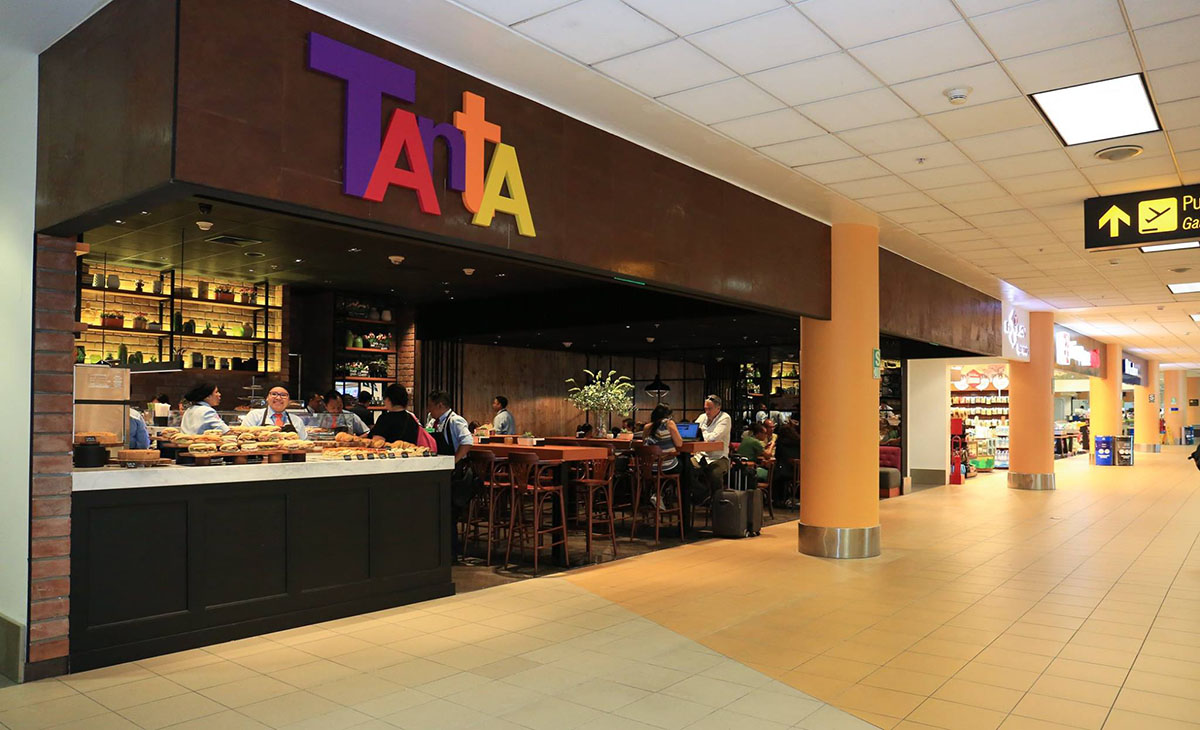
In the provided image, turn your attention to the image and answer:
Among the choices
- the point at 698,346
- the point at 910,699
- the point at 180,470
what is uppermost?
the point at 698,346

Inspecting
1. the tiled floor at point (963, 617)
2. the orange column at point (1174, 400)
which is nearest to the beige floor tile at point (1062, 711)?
the tiled floor at point (963, 617)

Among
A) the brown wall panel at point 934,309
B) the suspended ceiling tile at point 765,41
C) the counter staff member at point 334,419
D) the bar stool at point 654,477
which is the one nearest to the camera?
the suspended ceiling tile at point 765,41

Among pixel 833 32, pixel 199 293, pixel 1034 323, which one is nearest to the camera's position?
pixel 833 32

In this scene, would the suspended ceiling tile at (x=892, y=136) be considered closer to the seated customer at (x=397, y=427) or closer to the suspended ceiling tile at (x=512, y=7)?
the suspended ceiling tile at (x=512, y=7)

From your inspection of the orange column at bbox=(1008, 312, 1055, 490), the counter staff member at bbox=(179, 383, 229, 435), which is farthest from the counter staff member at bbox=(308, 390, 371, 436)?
the orange column at bbox=(1008, 312, 1055, 490)

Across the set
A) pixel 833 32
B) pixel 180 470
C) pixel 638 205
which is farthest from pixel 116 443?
pixel 833 32

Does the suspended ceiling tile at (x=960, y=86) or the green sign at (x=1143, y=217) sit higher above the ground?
the suspended ceiling tile at (x=960, y=86)

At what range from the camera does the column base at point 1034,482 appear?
15219mm

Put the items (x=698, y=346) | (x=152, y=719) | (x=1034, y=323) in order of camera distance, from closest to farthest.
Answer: (x=152, y=719) < (x=1034, y=323) < (x=698, y=346)

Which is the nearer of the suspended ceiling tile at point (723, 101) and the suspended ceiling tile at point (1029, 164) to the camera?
the suspended ceiling tile at point (723, 101)

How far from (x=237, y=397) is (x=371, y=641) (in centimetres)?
729

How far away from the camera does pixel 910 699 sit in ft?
13.4

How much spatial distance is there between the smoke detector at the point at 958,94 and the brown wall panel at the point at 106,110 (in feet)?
13.1

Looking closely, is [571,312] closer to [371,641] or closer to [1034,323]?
[371,641]
